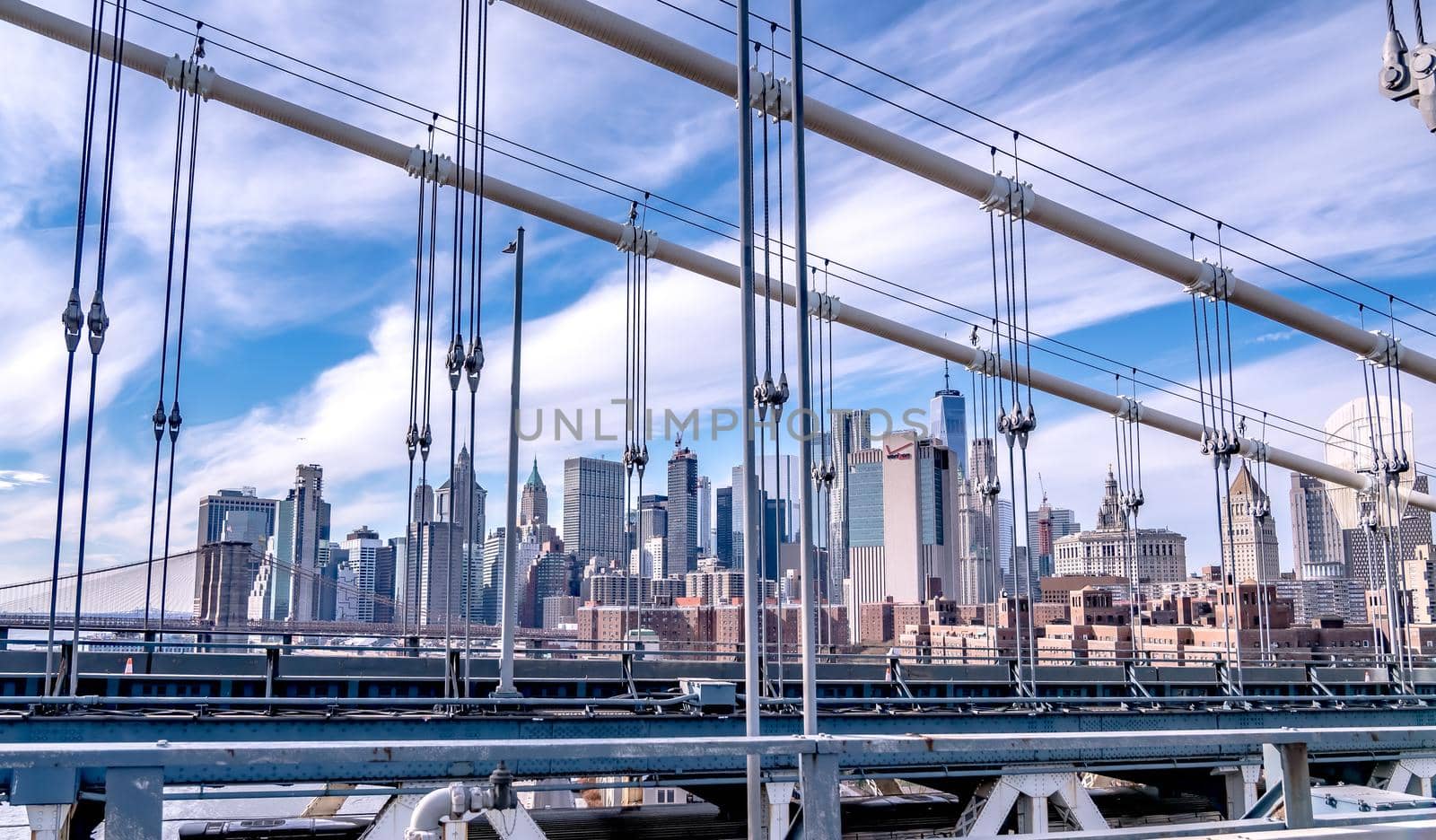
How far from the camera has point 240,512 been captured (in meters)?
137

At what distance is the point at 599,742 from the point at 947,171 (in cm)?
2220

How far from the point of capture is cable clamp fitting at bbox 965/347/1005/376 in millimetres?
36969

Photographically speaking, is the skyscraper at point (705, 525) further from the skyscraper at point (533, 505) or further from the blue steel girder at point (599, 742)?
the blue steel girder at point (599, 742)

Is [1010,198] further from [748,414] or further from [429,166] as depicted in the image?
[748,414]

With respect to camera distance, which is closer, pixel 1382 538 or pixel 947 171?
pixel 947 171

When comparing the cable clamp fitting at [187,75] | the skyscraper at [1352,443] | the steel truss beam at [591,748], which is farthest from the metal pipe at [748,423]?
the skyscraper at [1352,443]

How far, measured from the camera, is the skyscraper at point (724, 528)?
154550 millimetres

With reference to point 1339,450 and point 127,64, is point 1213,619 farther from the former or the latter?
point 127,64

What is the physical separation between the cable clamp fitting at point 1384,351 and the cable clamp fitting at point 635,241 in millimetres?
24477

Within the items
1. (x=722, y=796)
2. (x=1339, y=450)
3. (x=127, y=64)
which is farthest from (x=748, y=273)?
(x=1339, y=450)

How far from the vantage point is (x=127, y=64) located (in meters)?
19.9

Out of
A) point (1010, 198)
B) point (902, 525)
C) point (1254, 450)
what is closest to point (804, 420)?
point (1010, 198)

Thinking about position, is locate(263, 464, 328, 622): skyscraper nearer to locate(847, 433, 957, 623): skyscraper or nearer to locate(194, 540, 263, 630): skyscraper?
locate(194, 540, 263, 630): skyscraper

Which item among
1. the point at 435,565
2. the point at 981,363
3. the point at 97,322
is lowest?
the point at 435,565
